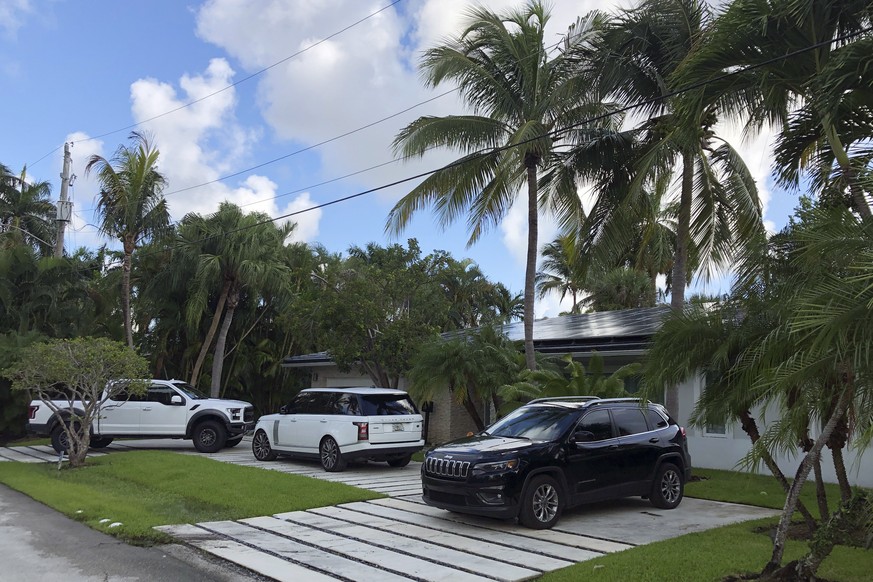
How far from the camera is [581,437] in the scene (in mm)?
9812

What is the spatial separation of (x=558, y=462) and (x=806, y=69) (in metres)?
5.88

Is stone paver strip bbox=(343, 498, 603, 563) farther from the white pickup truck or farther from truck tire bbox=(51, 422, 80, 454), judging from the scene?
truck tire bbox=(51, 422, 80, 454)

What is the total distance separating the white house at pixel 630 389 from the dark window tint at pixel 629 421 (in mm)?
1256

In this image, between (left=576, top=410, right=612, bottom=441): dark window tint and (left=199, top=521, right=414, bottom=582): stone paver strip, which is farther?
(left=576, top=410, right=612, bottom=441): dark window tint

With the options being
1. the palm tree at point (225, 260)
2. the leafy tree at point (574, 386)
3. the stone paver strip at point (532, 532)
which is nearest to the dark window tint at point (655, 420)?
the leafy tree at point (574, 386)

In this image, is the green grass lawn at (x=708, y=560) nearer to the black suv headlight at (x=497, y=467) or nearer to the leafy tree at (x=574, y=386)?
the black suv headlight at (x=497, y=467)

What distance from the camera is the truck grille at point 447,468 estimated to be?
30.3 feet

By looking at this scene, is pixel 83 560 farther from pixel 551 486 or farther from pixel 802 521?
pixel 802 521

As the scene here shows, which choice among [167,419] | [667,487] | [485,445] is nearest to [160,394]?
[167,419]

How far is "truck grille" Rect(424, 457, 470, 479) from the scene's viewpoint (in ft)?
30.3

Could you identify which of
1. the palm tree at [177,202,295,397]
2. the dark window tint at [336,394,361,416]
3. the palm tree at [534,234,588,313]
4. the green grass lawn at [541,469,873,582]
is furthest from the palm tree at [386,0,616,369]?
the palm tree at [534,234,588,313]

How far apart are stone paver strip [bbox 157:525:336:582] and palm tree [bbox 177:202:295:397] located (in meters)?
16.8

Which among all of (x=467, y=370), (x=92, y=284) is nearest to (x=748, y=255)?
(x=467, y=370)

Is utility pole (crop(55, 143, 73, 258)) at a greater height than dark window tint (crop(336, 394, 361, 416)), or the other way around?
utility pole (crop(55, 143, 73, 258))
